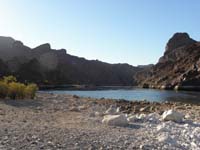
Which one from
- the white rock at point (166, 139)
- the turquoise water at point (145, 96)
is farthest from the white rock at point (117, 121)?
the turquoise water at point (145, 96)

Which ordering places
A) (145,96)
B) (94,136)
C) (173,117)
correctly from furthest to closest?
(145,96) < (173,117) < (94,136)

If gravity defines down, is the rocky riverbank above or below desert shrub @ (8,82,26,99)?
below

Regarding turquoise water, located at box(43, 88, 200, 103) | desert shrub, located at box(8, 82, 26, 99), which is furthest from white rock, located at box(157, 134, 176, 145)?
turquoise water, located at box(43, 88, 200, 103)

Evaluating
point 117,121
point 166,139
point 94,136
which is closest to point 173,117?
point 117,121

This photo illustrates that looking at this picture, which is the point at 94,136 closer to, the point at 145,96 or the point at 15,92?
the point at 15,92

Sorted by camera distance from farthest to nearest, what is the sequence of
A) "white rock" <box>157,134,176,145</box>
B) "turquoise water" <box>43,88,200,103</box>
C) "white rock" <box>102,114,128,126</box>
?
"turquoise water" <box>43,88,200,103</box> < "white rock" <box>102,114,128,126</box> < "white rock" <box>157,134,176,145</box>

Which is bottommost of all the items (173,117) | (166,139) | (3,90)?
(166,139)

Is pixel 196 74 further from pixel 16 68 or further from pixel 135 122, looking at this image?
pixel 135 122

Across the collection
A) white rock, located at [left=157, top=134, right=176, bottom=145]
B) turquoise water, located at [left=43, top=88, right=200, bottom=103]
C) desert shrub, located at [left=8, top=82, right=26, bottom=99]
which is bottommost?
white rock, located at [left=157, top=134, right=176, bottom=145]

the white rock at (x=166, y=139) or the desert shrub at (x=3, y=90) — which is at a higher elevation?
the desert shrub at (x=3, y=90)

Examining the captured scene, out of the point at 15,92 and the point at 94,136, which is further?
the point at 15,92

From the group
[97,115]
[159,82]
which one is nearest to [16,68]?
[159,82]

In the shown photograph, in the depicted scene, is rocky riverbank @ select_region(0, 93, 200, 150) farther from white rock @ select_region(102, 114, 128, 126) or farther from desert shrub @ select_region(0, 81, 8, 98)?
desert shrub @ select_region(0, 81, 8, 98)

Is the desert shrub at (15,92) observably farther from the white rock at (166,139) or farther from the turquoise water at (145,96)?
the turquoise water at (145,96)
